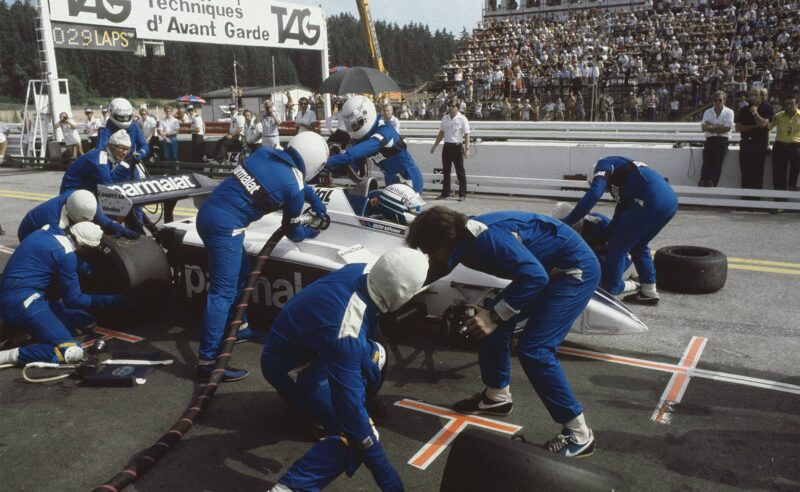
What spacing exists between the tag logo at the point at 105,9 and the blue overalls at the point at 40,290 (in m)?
15.5

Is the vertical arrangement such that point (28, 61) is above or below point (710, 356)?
above

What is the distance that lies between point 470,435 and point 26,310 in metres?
4.03

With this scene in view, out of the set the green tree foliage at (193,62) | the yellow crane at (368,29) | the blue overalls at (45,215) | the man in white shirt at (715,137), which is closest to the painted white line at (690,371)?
the blue overalls at (45,215)

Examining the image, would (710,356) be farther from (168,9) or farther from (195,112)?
(168,9)

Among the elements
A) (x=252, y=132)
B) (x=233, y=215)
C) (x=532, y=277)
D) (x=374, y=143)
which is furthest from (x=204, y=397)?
(x=252, y=132)

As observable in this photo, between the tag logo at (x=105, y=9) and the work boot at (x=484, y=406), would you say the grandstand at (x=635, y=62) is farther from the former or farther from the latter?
the work boot at (x=484, y=406)

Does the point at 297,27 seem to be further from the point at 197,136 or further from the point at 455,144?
the point at 455,144

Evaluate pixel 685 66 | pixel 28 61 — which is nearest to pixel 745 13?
pixel 685 66

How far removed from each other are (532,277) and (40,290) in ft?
13.3

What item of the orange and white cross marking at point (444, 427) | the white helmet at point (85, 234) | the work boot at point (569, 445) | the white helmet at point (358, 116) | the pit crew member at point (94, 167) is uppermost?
the white helmet at point (358, 116)

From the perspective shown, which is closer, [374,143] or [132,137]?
[374,143]

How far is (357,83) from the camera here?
63.3ft

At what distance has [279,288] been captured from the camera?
5.78 meters

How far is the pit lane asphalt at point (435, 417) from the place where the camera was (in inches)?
147
